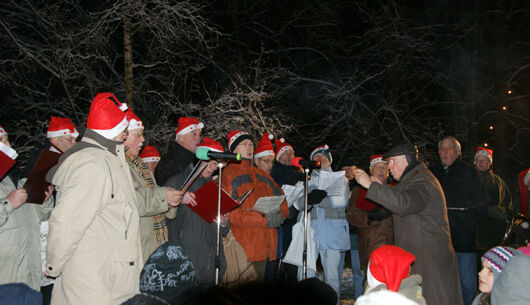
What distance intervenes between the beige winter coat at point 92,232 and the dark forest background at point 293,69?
618 centimetres

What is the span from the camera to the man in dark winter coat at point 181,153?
5363 mm

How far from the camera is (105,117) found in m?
3.25

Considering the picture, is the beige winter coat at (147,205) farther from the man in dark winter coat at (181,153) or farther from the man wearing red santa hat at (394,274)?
the man wearing red santa hat at (394,274)

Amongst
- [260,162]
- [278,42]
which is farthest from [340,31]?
[260,162]

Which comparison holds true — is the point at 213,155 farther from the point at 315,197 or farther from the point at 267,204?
the point at 315,197

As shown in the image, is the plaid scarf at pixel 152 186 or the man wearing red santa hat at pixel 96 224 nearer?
the man wearing red santa hat at pixel 96 224

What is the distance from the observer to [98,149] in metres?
3.19

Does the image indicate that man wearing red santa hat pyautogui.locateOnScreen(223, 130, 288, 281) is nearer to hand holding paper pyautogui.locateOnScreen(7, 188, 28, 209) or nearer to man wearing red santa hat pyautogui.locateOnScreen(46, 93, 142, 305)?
man wearing red santa hat pyautogui.locateOnScreen(46, 93, 142, 305)

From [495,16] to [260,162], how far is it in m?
10.1

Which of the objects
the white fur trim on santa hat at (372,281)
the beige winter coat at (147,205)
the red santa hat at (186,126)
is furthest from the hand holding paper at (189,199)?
the white fur trim on santa hat at (372,281)

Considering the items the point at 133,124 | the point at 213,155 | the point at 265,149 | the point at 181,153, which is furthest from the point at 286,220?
the point at 133,124

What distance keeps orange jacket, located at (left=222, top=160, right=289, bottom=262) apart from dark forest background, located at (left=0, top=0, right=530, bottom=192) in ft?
14.9

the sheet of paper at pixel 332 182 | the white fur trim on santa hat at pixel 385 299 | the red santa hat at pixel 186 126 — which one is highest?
the red santa hat at pixel 186 126

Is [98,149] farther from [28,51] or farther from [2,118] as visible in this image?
[2,118]
